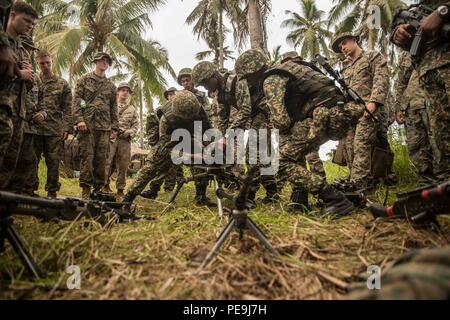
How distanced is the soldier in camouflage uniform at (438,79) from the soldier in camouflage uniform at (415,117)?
135cm

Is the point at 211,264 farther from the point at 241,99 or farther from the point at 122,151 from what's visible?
the point at 122,151

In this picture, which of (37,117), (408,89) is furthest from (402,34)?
(37,117)

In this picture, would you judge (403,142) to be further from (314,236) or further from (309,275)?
(309,275)

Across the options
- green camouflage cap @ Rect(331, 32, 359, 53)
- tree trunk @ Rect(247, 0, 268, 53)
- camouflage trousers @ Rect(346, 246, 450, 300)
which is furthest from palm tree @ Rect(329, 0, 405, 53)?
camouflage trousers @ Rect(346, 246, 450, 300)

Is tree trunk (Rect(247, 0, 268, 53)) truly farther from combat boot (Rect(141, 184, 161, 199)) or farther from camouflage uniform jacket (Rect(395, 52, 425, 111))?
combat boot (Rect(141, 184, 161, 199))

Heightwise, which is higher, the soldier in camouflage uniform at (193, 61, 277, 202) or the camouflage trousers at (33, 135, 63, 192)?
the soldier in camouflage uniform at (193, 61, 277, 202)

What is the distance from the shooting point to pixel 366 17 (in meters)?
18.3

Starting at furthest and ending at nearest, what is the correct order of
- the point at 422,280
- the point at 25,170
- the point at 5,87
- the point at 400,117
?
the point at 400,117
the point at 25,170
the point at 5,87
the point at 422,280

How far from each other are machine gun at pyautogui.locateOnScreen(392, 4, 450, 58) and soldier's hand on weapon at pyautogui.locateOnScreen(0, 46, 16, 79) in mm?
3105

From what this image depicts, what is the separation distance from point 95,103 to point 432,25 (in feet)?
15.5

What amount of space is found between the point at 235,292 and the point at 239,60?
10.1 feet

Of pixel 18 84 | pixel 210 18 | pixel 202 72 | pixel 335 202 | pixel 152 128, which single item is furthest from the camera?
pixel 210 18

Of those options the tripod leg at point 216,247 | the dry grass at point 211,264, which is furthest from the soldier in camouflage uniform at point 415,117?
the tripod leg at point 216,247

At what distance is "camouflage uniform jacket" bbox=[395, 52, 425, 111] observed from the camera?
3727mm
